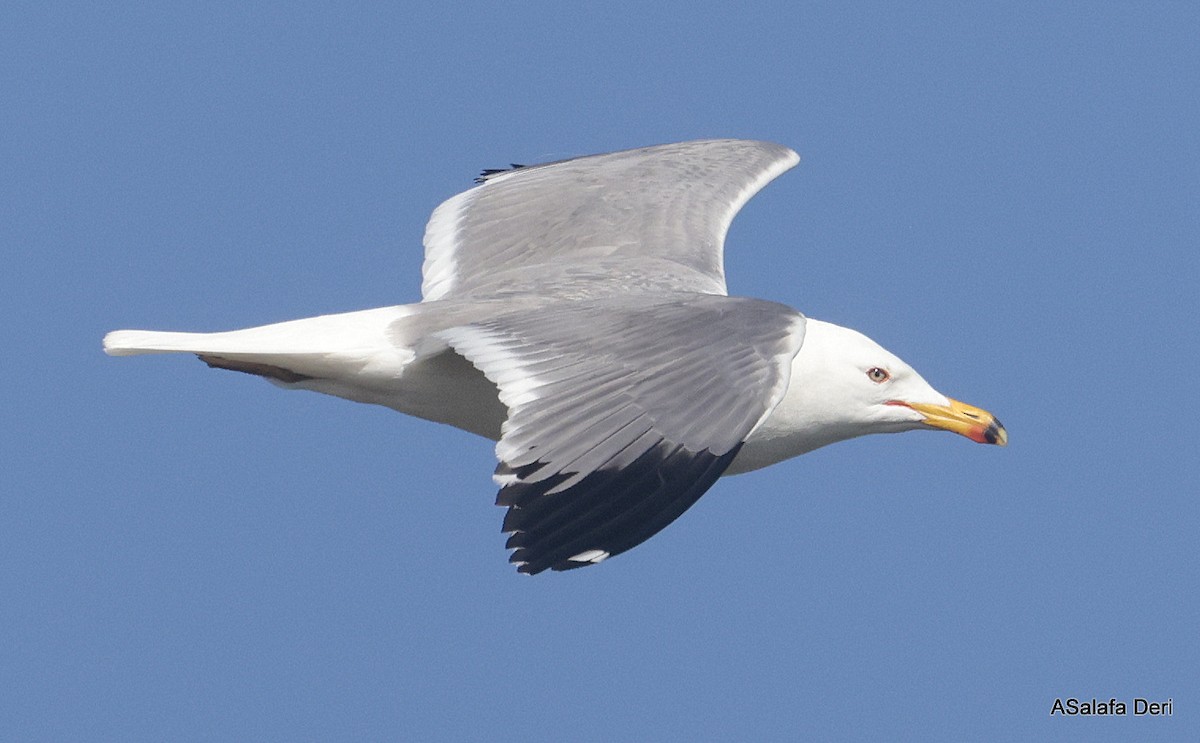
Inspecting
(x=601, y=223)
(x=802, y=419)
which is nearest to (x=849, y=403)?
(x=802, y=419)

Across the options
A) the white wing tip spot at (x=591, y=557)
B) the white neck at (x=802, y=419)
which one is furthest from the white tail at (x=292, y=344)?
the white wing tip spot at (x=591, y=557)

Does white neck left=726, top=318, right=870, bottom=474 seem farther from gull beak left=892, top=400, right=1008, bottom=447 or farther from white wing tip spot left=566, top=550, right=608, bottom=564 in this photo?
white wing tip spot left=566, top=550, right=608, bottom=564

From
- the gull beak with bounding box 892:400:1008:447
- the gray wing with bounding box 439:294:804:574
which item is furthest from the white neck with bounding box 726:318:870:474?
the gray wing with bounding box 439:294:804:574

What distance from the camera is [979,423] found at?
8.42m

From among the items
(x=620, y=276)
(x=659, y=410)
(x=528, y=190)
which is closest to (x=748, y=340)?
(x=659, y=410)

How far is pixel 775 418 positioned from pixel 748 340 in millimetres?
848

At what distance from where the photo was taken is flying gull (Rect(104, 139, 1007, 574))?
6.92 metres

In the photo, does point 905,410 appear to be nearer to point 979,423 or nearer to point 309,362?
point 979,423

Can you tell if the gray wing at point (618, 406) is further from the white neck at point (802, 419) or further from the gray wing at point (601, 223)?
the gray wing at point (601, 223)

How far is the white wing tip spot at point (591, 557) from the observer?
6.80 meters

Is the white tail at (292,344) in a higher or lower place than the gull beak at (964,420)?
higher

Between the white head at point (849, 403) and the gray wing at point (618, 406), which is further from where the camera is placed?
the white head at point (849, 403)

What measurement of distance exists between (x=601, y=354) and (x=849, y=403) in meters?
1.39

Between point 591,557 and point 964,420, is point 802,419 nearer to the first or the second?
point 964,420
